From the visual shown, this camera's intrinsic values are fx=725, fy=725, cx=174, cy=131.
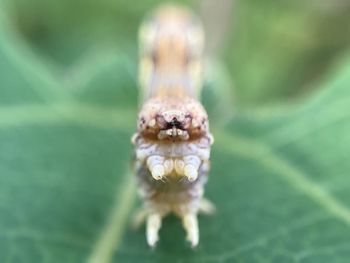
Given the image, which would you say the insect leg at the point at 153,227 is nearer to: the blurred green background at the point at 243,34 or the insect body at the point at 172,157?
the insect body at the point at 172,157

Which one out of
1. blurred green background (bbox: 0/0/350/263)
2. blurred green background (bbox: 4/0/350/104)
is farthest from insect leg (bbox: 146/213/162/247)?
blurred green background (bbox: 4/0/350/104)

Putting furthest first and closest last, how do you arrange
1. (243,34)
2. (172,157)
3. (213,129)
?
(243,34), (213,129), (172,157)

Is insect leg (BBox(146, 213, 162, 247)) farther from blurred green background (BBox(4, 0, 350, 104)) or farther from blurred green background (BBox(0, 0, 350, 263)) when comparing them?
blurred green background (BBox(4, 0, 350, 104))

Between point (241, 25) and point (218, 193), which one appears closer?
point (218, 193)

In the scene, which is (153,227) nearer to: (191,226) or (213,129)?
(191,226)

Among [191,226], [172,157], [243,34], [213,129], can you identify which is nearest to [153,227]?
[191,226]

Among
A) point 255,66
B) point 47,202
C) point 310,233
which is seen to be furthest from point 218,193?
point 255,66

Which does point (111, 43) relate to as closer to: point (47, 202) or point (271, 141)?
point (271, 141)

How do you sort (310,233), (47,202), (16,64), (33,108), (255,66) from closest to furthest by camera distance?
1. (310,233)
2. (47,202)
3. (33,108)
4. (16,64)
5. (255,66)
